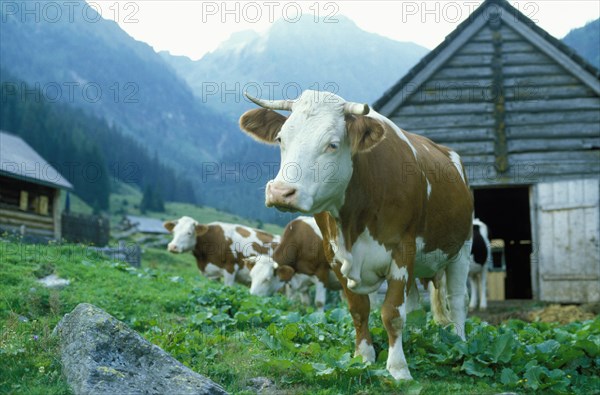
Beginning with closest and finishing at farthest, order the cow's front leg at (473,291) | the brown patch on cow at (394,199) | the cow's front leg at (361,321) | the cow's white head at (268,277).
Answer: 1. the brown patch on cow at (394,199)
2. the cow's front leg at (361,321)
3. the cow's white head at (268,277)
4. the cow's front leg at (473,291)

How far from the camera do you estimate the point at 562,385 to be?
5309 millimetres

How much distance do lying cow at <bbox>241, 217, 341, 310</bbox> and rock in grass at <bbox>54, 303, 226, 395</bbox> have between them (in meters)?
8.92

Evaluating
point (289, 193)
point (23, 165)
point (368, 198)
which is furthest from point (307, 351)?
point (23, 165)

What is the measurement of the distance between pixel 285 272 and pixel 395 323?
8.12m

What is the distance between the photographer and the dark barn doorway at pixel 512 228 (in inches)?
889

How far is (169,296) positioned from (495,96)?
27.6 feet

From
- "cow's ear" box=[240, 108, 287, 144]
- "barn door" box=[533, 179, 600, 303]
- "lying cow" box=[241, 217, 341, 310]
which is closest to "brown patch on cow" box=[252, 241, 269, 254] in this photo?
"lying cow" box=[241, 217, 341, 310]

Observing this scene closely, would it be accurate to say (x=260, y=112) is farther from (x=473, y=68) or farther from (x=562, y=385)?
(x=473, y=68)

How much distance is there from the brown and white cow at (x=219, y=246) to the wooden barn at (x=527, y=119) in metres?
5.54

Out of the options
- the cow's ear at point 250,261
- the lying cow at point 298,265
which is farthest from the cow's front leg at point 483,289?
the cow's ear at point 250,261

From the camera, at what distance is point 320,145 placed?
4.86 metres

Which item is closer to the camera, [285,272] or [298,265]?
[285,272]

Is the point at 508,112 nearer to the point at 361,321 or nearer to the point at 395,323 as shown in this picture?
the point at 361,321

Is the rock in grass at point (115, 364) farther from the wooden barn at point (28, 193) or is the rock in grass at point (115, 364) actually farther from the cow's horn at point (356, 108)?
the wooden barn at point (28, 193)
